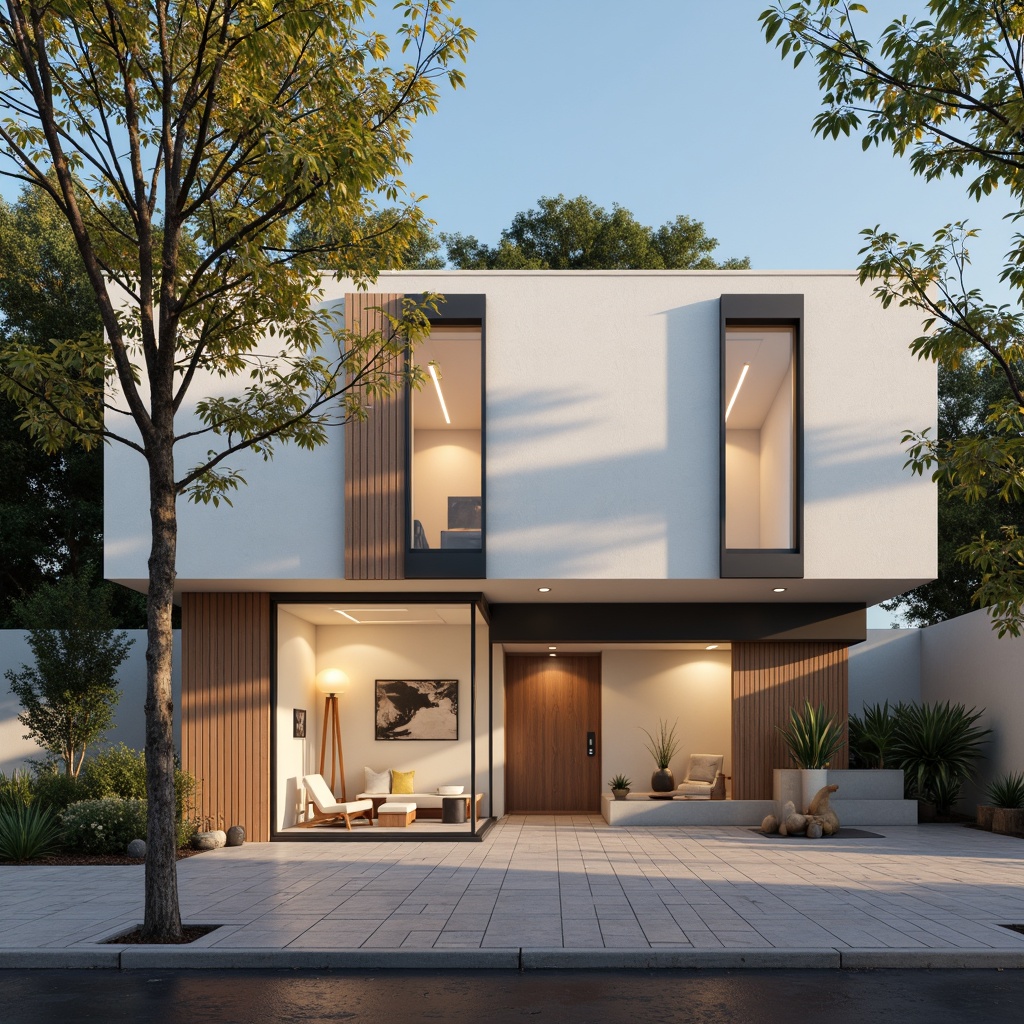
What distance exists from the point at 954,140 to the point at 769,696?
31.7 ft

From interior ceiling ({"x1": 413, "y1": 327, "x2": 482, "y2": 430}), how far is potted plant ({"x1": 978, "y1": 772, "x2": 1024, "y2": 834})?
881cm

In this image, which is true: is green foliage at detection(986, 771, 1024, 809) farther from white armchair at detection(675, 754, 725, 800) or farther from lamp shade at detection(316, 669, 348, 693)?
lamp shade at detection(316, 669, 348, 693)

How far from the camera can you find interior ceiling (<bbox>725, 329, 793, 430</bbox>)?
13.5 meters

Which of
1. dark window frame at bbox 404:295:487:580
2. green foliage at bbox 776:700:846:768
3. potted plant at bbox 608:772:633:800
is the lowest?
potted plant at bbox 608:772:633:800

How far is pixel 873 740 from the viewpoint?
1518cm

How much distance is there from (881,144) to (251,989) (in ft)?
21.3

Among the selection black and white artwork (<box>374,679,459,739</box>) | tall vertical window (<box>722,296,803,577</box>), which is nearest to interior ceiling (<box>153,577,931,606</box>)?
tall vertical window (<box>722,296,803,577</box>)

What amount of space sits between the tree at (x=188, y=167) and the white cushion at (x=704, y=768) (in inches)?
397

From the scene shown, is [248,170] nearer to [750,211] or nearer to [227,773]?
[227,773]

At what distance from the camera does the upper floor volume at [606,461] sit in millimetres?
12594

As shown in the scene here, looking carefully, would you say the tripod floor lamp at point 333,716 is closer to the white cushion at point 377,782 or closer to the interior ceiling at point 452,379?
the white cushion at point 377,782

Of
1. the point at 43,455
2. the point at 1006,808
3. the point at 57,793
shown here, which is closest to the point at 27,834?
the point at 57,793

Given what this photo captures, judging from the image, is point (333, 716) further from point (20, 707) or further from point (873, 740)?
point (873, 740)

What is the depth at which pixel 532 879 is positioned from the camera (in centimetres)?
988
